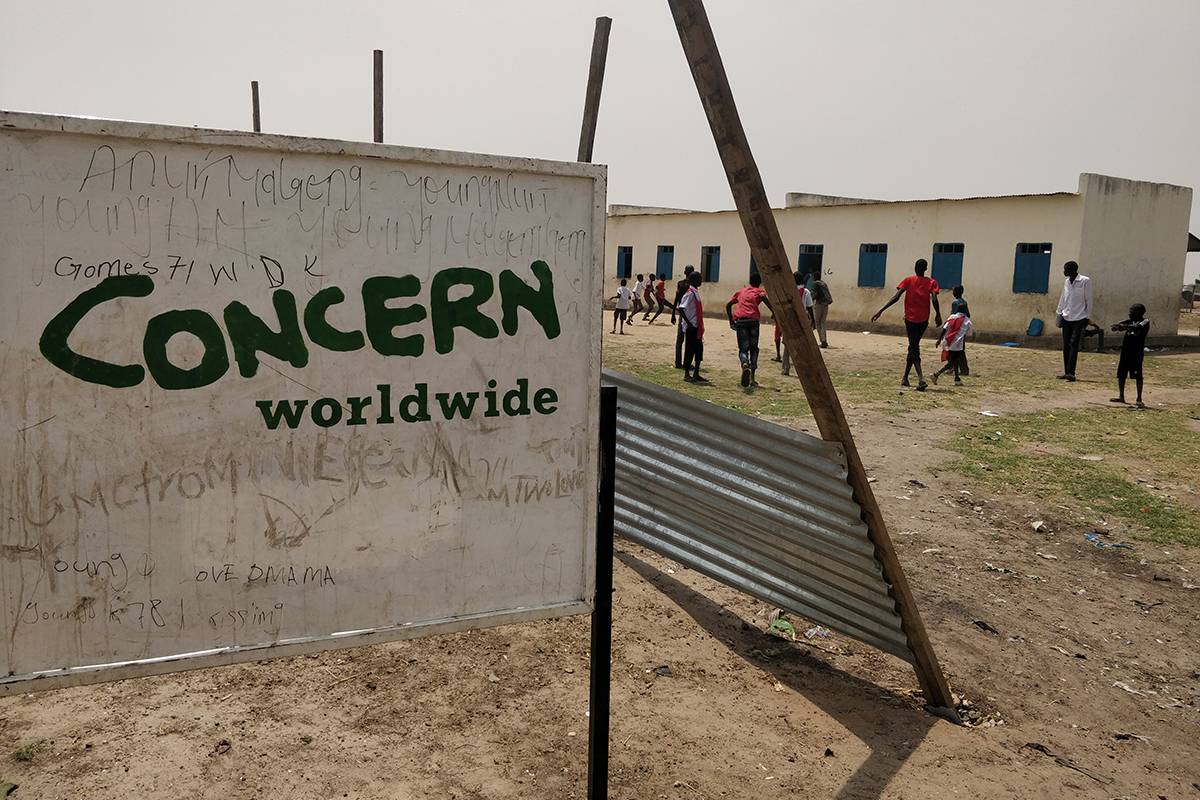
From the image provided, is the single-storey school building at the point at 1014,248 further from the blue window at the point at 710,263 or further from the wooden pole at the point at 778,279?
the wooden pole at the point at 778,279

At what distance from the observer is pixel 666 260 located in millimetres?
31781

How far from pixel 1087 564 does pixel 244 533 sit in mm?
5036

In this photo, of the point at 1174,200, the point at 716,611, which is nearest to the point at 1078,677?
the point at 716,611

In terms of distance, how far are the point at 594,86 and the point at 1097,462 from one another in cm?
558

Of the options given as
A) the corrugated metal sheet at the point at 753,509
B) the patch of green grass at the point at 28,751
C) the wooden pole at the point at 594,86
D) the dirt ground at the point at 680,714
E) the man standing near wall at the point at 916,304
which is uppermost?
the wooden pole at the point at 594,86

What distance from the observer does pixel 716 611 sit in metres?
4.32

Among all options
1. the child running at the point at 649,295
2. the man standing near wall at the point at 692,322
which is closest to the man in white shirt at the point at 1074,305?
the man standing near wall at the point at 692,322

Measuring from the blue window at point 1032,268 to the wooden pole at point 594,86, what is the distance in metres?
18.7

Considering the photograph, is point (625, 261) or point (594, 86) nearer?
point (594, 86)

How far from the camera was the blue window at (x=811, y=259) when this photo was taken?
86.3 feet

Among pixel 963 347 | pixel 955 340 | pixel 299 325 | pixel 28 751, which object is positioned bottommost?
pixel 28 751

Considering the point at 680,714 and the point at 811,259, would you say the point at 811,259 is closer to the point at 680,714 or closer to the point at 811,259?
the point at 811,259

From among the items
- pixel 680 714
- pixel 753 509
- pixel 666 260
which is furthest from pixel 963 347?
pixel 666 260

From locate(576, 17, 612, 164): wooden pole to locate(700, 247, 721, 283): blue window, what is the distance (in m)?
24.4
